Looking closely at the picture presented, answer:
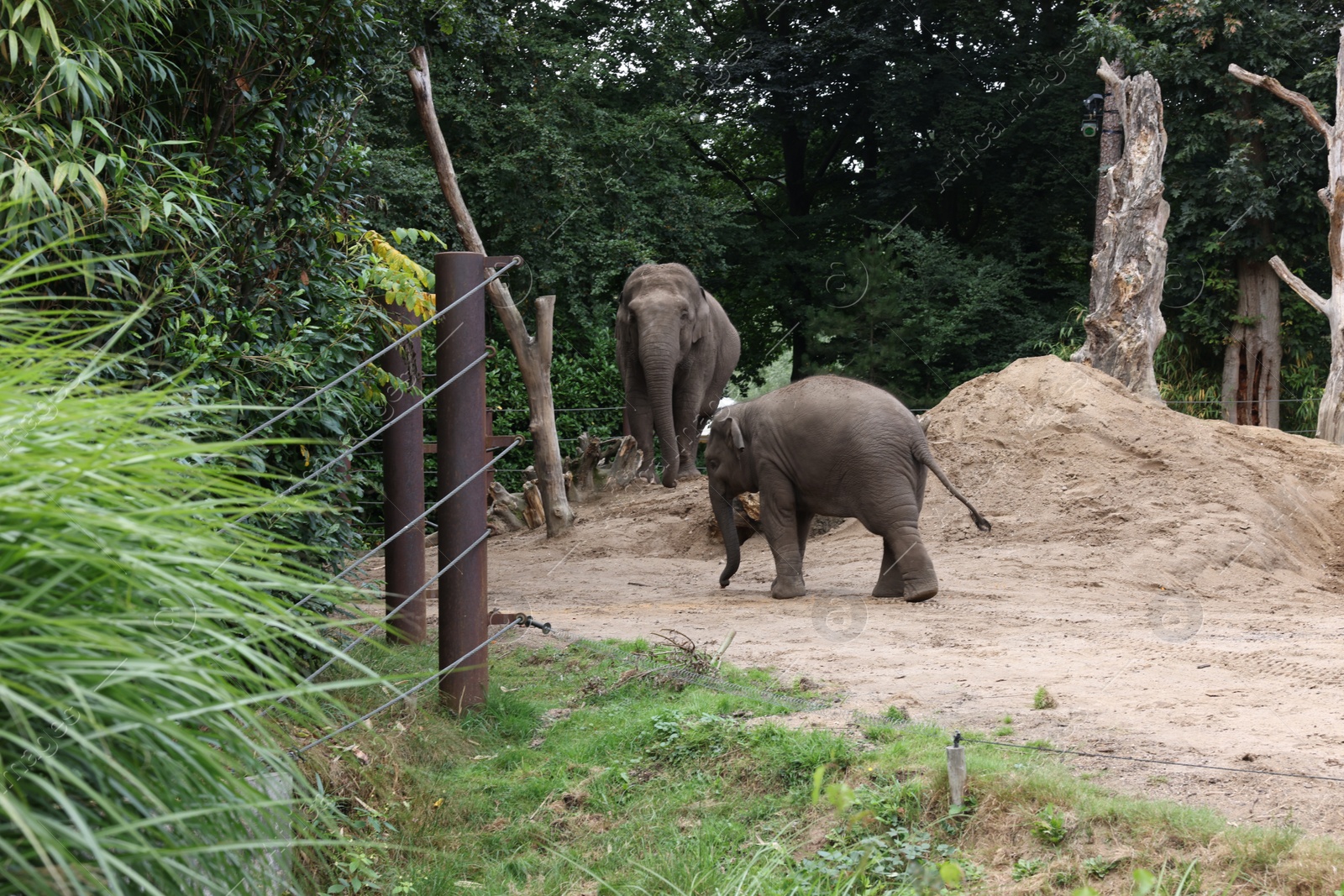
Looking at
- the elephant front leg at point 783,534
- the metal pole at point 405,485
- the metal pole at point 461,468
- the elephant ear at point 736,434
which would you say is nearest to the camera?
the metal pole at point 461,468

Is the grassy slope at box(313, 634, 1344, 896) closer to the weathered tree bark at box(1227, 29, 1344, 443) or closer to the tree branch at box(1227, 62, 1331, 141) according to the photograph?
the weathered tree bark at box(1227, 29, 1344, 443)

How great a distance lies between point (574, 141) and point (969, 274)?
301 inches

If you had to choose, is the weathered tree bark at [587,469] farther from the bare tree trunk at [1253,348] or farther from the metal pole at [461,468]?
the bare tree trunk at [1253,348]

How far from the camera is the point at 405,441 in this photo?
6.59m

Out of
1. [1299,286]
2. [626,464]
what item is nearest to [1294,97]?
[1299,286]

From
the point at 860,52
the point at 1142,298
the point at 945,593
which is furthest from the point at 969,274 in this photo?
the point at 945,593

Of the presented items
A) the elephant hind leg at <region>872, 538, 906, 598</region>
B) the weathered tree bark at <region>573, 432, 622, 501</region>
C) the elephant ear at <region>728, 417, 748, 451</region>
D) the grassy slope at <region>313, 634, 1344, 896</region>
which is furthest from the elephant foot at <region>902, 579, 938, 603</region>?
the weathered tree bark at <region>573, 432, 622, 501</region>

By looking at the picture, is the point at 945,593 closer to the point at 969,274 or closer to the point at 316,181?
the point at 316,181

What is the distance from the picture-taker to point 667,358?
14.2 metres

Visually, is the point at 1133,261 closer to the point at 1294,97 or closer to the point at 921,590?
the point at 1294,97

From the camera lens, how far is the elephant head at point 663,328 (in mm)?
14156

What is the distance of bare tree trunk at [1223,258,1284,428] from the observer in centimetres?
1822

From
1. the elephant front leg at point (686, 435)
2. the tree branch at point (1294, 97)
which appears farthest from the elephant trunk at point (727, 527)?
the tree branch at point (1294, 97)

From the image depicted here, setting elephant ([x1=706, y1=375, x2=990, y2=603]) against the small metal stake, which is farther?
elephant ([x1=706, y1=375, x2=990, y2=603])
